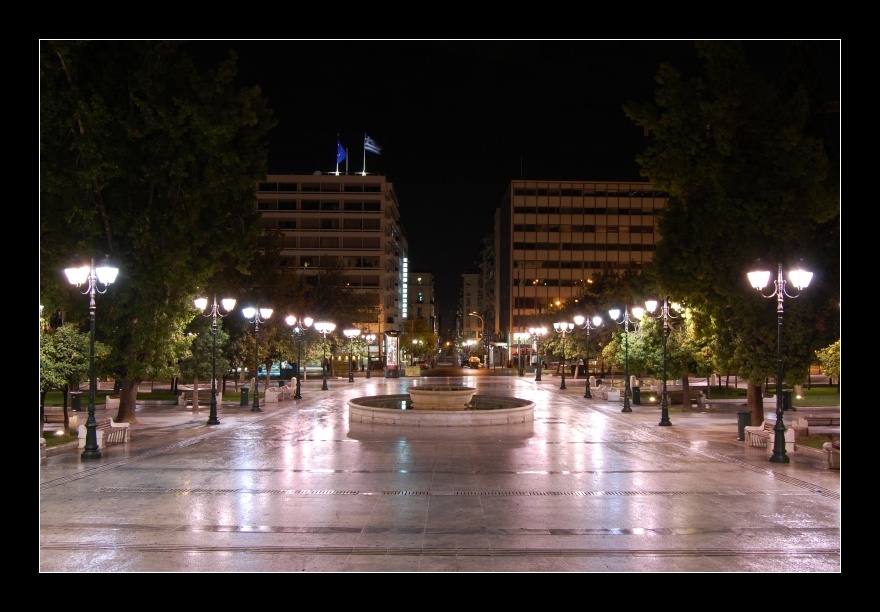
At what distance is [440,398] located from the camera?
29.4 meters

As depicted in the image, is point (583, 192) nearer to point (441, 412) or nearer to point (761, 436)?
point (441, 412)

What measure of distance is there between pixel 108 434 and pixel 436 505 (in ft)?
41.0

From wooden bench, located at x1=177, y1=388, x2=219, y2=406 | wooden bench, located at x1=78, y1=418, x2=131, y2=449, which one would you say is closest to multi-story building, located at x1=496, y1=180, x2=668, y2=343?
wooden bench, located at x1=177, y1=388, x2=219, y2=406

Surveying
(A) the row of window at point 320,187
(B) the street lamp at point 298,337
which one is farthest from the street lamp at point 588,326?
(A) the row of window at point 320,187

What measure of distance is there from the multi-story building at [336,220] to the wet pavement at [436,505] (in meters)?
79.5

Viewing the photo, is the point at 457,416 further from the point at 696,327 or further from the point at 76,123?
the point at 76,123

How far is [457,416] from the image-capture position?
25828mm

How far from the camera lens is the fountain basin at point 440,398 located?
29.2 meters

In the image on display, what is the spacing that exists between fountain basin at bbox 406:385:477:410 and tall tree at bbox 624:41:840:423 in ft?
33.7

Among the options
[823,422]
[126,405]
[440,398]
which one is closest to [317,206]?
[440,398]

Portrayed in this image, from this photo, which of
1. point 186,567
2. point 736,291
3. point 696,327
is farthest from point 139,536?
point 696,327

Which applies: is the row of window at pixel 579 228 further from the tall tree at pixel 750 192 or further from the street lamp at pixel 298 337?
the tall tree at pixel 750 192

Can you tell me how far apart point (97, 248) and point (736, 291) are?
71.2 ft

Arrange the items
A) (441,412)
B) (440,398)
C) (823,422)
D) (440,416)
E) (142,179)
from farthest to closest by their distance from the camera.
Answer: (440,398) → (823,422) → (441,412) → (440,416) → (142,179)
